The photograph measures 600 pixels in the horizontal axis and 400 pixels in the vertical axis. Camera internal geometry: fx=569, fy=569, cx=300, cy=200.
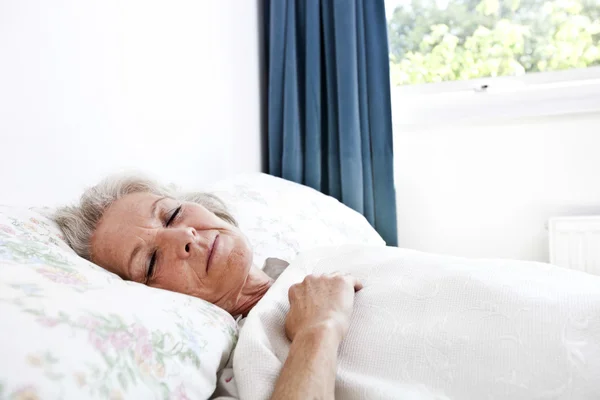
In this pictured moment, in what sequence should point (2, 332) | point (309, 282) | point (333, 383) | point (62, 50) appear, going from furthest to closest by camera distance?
point (62, 50)
point (309, 282)
point (333, 383)
point (2, 332)

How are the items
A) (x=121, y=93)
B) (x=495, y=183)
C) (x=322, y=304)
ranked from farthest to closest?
(x=495, y=183) → (x=121, y=93) → (x=322, y=304)

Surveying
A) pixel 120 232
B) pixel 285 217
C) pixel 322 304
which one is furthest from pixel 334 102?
pixel 322 304

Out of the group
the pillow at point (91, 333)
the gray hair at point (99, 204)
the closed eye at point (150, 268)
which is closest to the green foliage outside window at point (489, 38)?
the gray hair at point (99, 204)

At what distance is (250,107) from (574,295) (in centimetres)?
166

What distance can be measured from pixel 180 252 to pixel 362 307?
36cm

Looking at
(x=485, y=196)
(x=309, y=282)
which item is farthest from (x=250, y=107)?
(x=309, y=282)

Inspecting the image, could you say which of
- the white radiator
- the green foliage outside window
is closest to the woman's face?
the white radiator

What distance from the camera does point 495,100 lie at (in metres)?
2.30

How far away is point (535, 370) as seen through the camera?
81 centimetres

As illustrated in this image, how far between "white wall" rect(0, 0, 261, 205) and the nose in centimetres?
40

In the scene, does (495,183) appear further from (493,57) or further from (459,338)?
(459,338)

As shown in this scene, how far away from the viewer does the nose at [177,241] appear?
109 centimetres

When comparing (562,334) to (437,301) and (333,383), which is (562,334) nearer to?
(437,301)

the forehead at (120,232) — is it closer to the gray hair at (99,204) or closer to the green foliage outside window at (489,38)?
the gray hair at (99,204)
